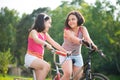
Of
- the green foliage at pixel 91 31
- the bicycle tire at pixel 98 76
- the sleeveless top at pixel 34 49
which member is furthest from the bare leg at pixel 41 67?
the green foliage at pixel 91 31

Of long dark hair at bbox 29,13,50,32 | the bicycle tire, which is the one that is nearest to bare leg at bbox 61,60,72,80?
the bicycle tire

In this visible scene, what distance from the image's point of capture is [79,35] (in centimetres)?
671

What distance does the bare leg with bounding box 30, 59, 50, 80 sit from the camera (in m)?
5.90

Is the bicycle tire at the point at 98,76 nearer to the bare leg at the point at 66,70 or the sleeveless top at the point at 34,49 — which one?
the bare leg at the point at 66,70

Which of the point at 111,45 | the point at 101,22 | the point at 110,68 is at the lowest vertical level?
the point at 110,68

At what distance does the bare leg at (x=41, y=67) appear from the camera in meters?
5.90

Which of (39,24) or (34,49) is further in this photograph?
(39,24)

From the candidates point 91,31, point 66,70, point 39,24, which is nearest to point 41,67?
point 66,70

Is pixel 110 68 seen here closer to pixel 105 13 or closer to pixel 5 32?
pixel 105 13

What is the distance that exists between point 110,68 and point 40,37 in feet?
155

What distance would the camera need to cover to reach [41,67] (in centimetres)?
593

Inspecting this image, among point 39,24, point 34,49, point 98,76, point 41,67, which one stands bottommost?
point 98,76

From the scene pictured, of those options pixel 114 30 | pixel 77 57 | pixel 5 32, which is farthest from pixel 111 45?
pixel 77 57

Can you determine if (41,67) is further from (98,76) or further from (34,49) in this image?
(98,76)
